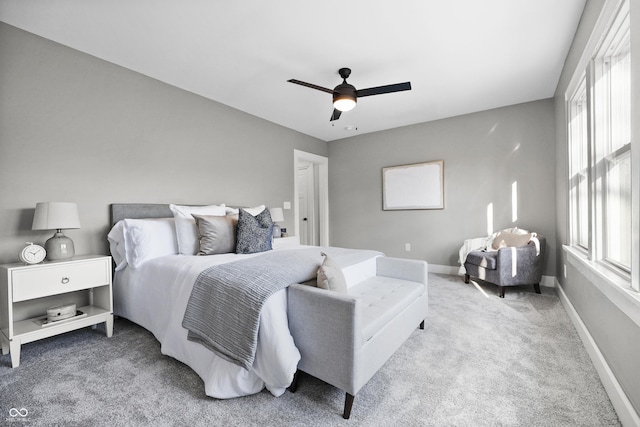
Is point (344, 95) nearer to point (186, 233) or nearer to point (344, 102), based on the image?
point (344, 102)

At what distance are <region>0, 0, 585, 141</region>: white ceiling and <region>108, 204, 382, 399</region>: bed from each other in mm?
1498

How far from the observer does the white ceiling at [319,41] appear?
2.07 metres

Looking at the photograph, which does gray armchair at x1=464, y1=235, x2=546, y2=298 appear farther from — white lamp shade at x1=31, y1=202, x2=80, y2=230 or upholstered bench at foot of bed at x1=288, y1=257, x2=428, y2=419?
white lamp shade at x1=31, y1=202, x2=80, y2=230

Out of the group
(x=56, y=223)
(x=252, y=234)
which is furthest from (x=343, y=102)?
(x=56, y=223)

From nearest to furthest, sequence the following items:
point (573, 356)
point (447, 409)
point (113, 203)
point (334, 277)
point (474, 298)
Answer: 1. point (447, 409)
2. point (334, 277)
3. point (573, 356)
4. point (113, 203)
5. point (474, 298)

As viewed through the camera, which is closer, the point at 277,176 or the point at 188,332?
the point at 188,332

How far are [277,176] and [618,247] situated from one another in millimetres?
3952

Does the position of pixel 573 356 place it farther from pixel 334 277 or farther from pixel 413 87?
pixel 413 87

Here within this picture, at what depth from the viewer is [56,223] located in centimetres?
213

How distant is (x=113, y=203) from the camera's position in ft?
9.14

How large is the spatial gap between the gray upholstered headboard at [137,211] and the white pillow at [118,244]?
151mm

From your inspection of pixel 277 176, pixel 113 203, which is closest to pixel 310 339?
pixel 113 203

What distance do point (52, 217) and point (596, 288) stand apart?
3926 mm

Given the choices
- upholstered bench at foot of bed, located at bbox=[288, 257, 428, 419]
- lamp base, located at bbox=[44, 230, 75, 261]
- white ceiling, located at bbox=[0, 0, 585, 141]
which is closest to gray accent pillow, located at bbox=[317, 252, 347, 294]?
upholstered bench at foot of bed, located at bbox=[288, 257, 428, 419]
